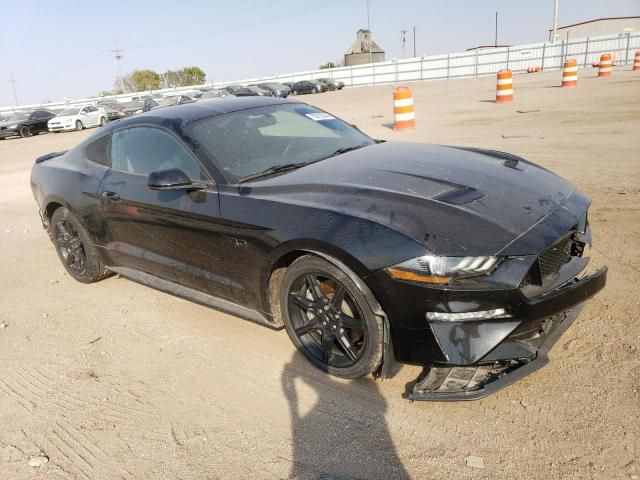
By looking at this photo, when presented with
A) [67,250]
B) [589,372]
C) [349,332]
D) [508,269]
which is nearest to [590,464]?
[589,372]

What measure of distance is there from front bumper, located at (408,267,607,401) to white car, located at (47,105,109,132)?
2920 cm

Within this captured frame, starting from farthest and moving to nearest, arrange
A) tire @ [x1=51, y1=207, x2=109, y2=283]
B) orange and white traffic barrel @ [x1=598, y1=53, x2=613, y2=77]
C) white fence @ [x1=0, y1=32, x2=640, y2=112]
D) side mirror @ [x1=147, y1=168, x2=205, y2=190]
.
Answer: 1. white fence @ [x1=0, y1=32, x2=640, y2=112]
2. orange and white traffic barrel @ [x1=598, y1=53, x2=613, y2=77]
3. tire @ [x1=51, y1=207, x2=109, y2=283]
4. side mirror @ [x1=147, y1=168, x2=205, y2=190]

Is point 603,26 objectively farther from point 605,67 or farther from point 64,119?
point 64,119

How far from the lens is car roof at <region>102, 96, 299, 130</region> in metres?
4.04

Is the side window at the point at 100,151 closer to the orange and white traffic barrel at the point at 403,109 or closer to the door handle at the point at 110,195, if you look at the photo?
the door handle at the point at 110,195

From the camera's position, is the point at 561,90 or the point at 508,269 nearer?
the point at 508,269

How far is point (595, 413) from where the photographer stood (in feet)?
8.63

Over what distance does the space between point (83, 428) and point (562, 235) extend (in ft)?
9.54

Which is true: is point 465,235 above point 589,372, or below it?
above

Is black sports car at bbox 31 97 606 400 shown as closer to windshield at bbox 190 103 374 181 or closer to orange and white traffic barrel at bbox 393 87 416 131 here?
windshield at bbox 190 103 374 181

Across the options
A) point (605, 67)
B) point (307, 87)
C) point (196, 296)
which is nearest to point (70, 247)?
point (196, 296)

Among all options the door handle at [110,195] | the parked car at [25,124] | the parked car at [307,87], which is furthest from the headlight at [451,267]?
the parked car at [307,87]

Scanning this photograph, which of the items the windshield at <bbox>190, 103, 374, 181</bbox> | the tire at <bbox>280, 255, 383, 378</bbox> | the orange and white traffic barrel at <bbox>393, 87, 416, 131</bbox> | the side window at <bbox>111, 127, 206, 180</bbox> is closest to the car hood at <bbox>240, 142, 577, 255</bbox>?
the windshield at <bbox>190, 103, 374, 181</bbox>

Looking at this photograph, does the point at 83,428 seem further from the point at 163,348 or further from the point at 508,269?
the point at 508,269
